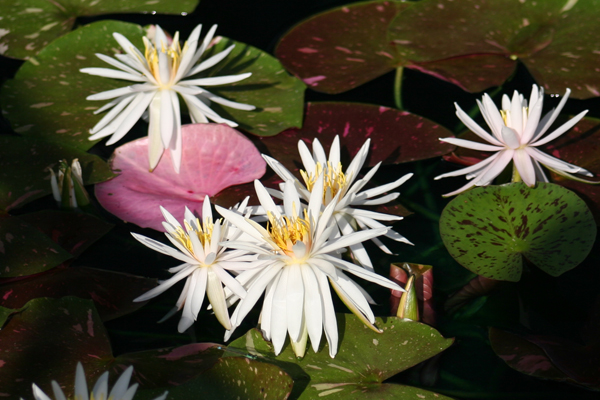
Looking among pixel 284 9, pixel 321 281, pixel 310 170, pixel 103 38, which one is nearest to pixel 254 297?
pixel 321 281

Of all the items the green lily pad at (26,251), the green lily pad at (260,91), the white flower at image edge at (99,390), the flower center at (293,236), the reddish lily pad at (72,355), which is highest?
the green lily pad at (260,91)

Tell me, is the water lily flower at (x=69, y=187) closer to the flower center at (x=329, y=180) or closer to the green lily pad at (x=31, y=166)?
the green lily pad at (x=31, y=166)

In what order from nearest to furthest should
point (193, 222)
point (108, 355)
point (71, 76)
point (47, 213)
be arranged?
1. point (108, 355)
2. point (193, 222)
3. point (47, 213)
4. point (71, 76)

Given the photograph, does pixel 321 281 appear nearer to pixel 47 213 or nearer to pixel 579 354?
pixel 579 354

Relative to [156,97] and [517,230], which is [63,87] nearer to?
Answer: [156,97]

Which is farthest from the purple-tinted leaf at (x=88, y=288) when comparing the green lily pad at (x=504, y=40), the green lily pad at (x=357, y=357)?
the green lily pad at (x=504, y=40)

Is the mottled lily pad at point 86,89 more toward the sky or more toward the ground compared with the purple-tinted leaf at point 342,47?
more toward the ground
